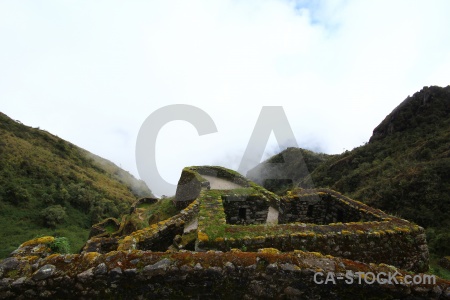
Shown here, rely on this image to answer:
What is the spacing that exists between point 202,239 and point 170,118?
1199 centimetres

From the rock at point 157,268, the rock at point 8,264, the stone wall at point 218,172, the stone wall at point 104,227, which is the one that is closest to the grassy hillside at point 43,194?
the stone wall at point 104,227

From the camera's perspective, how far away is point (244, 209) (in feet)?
35.0

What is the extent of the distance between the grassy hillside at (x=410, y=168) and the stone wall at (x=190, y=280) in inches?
628

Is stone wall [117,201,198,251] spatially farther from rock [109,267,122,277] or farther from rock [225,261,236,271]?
rock [225,261,236,271]

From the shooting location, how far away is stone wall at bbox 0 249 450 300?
4.52 metres

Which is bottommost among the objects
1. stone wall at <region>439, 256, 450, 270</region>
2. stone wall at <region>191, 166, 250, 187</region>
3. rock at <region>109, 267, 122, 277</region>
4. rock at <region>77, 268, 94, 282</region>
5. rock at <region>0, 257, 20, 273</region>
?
rock at <region>0, 257, 20, 273</region>

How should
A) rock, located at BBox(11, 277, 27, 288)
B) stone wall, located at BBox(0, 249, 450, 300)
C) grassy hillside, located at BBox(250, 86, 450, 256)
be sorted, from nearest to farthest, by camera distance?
rock, located at BBox(11, 277, 27, 288) → stone wall, located at BBox(0, 249, 450, 300) → grassy hillside, located at BBox(250, 86, 450, 256)

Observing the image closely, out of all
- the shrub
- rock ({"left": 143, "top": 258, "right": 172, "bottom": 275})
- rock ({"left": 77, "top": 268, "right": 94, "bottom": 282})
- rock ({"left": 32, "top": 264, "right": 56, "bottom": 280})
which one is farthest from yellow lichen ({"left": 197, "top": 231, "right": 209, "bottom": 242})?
the shrub

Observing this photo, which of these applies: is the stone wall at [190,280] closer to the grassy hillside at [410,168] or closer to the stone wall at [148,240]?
the stone wall at [148,240]

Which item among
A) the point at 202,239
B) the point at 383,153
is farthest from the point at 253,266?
the point at 383,153

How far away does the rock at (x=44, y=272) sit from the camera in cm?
450

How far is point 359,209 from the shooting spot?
927 cm

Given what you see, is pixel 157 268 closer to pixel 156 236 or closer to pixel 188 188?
pixel 156 236

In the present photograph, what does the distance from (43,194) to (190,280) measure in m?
46.9
